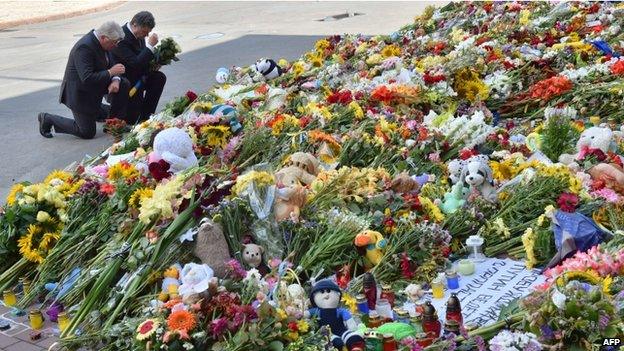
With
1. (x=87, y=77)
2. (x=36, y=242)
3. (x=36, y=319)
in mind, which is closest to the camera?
(x=36, y=319)

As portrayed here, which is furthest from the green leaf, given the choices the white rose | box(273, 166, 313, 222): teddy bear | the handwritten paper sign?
box(273, 166, 313, 222): teddy bear

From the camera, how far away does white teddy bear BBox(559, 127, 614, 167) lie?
248 inches

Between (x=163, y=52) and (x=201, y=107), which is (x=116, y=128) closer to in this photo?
(x=201, y=107)

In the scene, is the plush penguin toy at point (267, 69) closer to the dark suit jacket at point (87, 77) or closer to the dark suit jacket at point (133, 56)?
the dark suit jacket at point (133, 56)

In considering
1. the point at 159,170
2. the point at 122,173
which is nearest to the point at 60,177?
the point at 122,173

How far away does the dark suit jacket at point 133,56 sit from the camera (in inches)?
385

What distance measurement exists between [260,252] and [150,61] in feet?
18.1

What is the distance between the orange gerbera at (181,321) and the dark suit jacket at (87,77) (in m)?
5.52

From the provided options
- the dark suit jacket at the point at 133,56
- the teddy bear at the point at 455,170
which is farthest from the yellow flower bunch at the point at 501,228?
the dark suit jacket at the point at 133,56

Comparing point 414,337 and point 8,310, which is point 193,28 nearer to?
point 8,310

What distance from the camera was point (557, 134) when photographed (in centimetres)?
662

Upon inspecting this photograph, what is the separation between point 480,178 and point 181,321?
2.54 m

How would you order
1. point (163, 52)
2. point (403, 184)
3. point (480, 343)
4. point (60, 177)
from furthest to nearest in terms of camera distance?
point (163, 52) → point (60, 177) → point (403, 184) → point (480, 343)

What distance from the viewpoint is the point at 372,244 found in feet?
17.0
